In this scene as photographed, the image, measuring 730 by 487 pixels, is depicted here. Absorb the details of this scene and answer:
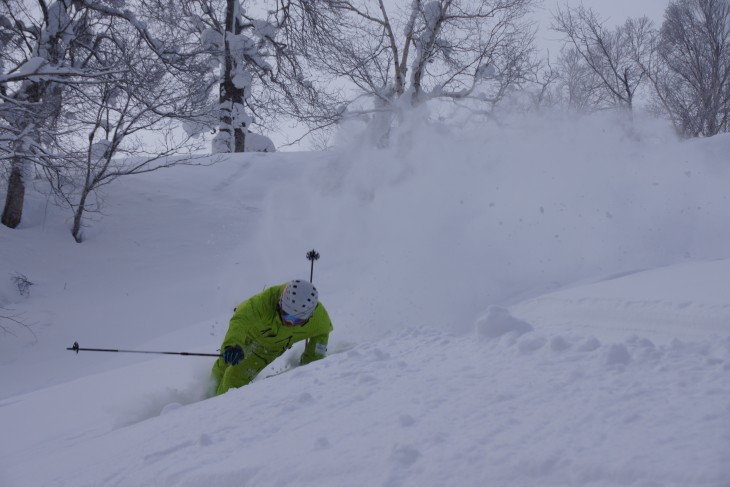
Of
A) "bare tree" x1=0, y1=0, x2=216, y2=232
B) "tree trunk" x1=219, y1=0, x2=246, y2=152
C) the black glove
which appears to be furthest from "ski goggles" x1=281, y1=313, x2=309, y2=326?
"tree trunk" x1=219, y1=0, x2=246, y2=152

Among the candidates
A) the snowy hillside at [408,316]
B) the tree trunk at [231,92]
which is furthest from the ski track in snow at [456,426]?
the tree trunk at [231,92]

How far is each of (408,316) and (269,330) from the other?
5.11 feet

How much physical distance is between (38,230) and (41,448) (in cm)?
715

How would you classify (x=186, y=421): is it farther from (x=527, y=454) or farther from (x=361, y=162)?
(x=361, y=162)

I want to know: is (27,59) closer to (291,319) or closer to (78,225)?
(78,225)

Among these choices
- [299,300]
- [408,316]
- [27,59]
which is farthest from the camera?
[27,59]

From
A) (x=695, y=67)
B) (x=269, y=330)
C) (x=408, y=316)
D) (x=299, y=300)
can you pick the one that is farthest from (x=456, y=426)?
(x=695, y=67)

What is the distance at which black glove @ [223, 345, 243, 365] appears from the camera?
169 inches

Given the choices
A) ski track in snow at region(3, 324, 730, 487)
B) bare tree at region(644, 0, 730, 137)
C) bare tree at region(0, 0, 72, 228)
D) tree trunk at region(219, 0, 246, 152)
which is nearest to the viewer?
ski track in snow at region(3, 324, 730, 487)

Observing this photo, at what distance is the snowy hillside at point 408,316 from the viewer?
2.14 metres

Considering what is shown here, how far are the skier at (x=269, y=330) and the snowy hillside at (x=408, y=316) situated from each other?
418mm

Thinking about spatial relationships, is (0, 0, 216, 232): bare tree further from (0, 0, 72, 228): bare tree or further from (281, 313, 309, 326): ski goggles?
(281, 313, 309, 326): ski goggles

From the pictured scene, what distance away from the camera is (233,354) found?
429 cm

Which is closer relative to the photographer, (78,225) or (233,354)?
(233,354)
